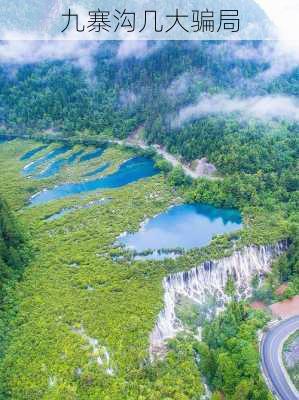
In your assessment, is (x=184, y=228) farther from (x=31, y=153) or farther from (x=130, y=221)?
(x=31, y=153)

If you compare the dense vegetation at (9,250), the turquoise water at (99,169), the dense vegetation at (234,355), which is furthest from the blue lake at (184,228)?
the turquoise water at (99,169)

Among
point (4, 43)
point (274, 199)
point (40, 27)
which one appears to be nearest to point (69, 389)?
point (274, 199)

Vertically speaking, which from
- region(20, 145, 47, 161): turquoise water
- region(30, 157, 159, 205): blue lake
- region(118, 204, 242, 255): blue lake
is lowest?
region(118, 204, 242, 255): blue lake

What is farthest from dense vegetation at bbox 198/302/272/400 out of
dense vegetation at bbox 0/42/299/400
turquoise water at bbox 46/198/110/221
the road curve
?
turquoise water at bbox 46/198/110/221

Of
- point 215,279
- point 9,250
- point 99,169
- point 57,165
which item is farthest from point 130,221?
point 57,165

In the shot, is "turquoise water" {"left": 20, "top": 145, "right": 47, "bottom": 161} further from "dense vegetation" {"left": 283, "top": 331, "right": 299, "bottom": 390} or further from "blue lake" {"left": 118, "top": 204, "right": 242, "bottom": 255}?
"dense vegetation" {"left": 283, "top": 331, "right": 299, "bottom": 390}

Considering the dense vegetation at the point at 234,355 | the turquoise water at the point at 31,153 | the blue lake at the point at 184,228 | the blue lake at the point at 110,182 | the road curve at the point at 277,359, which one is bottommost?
the road curve at the point at 277,359

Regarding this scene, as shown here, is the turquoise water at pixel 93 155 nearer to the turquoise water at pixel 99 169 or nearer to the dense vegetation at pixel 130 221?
the dense vegetation at pixel 130 221

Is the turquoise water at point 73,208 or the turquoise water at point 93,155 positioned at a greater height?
the turquoise water at point 93,155
